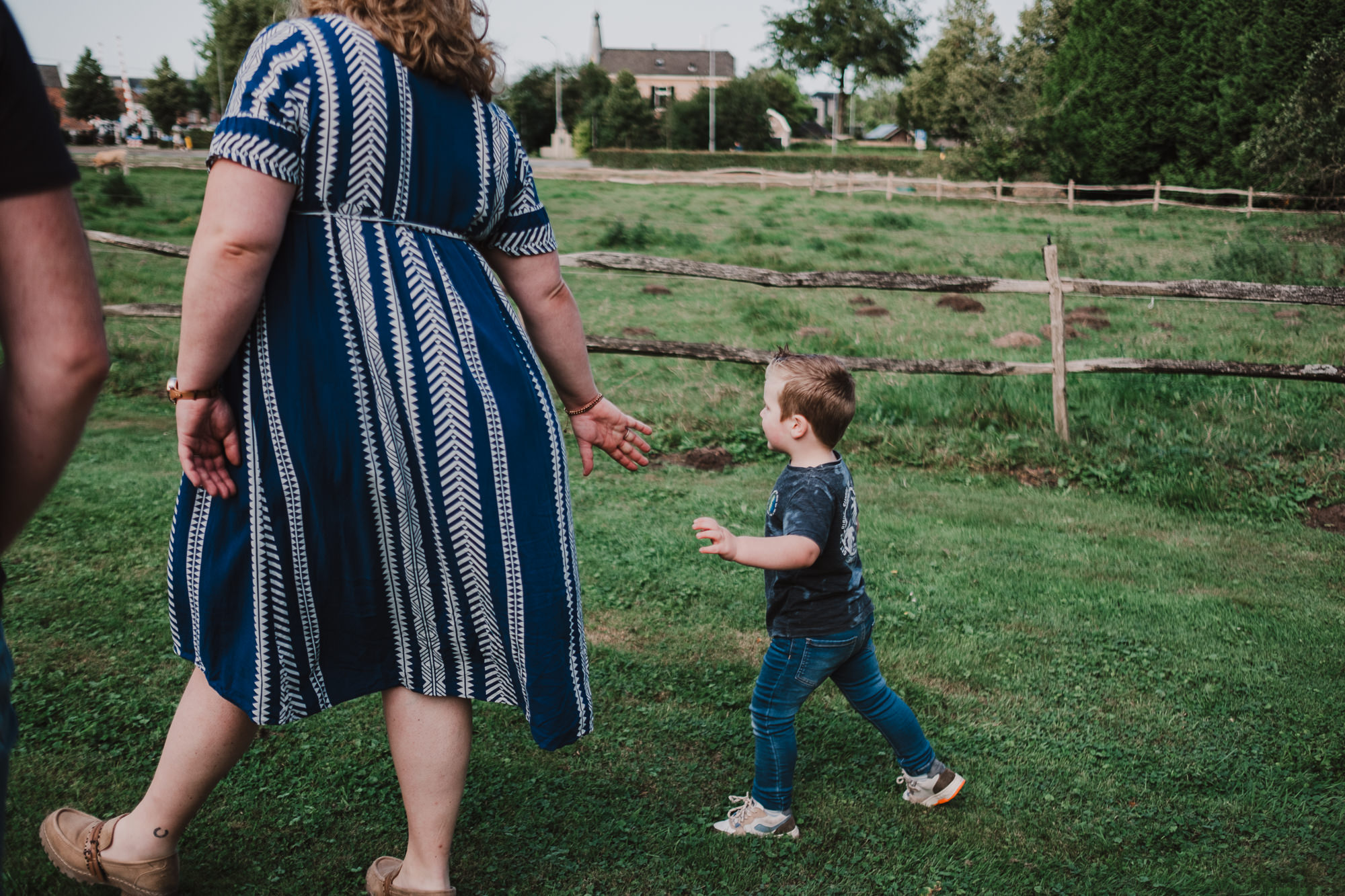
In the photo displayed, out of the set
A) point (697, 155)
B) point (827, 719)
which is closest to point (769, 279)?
point (827, 719)

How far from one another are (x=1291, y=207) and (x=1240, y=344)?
649 inches

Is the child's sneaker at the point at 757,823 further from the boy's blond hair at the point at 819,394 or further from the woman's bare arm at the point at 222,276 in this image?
the woman's bare arm at the point at 222,276

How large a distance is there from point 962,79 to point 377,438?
40.0m

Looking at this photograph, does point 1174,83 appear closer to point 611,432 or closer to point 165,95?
point 611,432

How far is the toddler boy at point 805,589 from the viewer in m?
2.30

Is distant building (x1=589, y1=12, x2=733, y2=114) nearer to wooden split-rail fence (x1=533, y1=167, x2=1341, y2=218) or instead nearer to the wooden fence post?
wooden split-rail fence (x1=533, y1=167, x2=1341, y2=218)

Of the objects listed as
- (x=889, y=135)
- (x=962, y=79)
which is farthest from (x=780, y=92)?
(x=962, y=79)

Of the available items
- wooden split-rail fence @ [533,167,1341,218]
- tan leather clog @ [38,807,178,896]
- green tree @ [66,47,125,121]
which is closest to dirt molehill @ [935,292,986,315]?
tan leather clog @ [38,807,178,896]

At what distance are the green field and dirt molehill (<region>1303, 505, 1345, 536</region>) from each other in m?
0.07

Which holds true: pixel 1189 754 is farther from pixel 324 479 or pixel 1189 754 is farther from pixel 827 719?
pixel 324 479

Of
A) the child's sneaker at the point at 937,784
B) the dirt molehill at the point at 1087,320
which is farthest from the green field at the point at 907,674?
the dirt molehill at the point at 1087,320

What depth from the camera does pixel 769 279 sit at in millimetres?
6699

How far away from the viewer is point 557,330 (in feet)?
6.98

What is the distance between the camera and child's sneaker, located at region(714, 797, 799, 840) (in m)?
2.46
